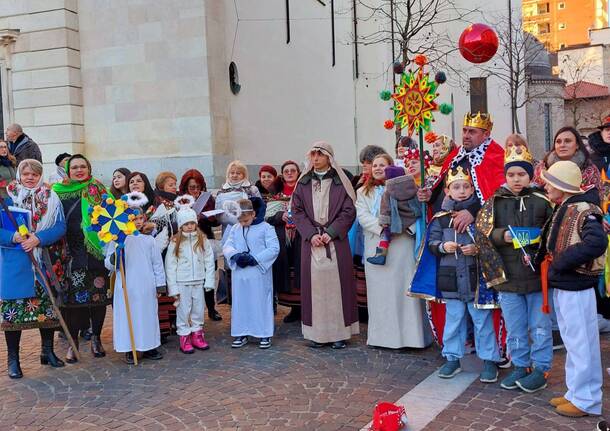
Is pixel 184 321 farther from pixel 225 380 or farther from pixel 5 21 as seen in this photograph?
pixel 5 21

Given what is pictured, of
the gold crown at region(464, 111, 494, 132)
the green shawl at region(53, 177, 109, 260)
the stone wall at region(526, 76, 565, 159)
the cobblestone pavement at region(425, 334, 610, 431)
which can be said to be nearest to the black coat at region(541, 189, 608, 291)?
the cobblestone pavement at region(425, 334, 610, 431)

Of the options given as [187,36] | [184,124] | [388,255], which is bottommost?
[388,255]

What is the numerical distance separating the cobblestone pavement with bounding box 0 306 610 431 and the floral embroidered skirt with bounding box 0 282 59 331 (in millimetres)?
479

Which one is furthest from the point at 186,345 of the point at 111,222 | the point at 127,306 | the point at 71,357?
the point at 111,222

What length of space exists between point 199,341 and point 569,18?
96.2 m

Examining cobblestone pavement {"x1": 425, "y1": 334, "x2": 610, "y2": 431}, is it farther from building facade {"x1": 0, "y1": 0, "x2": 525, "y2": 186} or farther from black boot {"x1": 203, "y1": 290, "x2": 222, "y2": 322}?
building facade {"x1": 0, "y1": 0, "x2": 525, "y2": 186}

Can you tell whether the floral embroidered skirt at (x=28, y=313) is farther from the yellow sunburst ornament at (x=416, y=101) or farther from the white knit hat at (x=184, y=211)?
the yellow sunburst ornament at (x=416, y=101)

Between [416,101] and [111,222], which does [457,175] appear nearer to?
[416,101]

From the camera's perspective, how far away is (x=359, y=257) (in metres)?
7.25

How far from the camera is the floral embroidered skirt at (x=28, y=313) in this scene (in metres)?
5.77

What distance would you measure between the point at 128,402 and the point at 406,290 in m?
2.71

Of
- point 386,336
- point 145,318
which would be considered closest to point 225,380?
point 145,318

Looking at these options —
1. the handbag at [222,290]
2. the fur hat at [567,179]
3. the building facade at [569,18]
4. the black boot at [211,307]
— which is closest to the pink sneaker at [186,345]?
the black boot at [211,307]

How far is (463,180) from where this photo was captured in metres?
5.27
